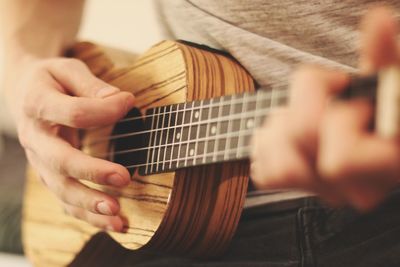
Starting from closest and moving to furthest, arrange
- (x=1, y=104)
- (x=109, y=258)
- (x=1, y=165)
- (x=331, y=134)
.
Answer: (x=331, y=134), (x=109, y=258), (x=1, y=165), (x=1, y=104)

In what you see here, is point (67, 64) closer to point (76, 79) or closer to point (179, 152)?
point (76, 79)

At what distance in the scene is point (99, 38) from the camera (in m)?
1.86

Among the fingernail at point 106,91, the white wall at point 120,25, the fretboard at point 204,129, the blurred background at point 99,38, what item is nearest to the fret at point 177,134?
the fretboard at point 204,129

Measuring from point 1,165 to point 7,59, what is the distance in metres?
0.67

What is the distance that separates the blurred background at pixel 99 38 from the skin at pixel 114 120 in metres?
0.48

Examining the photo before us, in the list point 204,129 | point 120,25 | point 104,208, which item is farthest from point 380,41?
point 120,25

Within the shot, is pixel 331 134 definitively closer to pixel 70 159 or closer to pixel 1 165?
pixel 70 159

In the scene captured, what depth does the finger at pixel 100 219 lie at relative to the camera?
0.74m

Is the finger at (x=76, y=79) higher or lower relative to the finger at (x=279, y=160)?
lower

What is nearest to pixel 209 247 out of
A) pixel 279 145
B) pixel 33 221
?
pixel 279 145

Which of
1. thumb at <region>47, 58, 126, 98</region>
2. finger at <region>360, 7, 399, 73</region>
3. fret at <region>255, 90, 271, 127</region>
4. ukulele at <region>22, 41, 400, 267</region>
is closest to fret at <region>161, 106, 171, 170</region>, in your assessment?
ukulele at <region>22, 41, 400, 267</region>

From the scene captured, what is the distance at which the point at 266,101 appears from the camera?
45cm

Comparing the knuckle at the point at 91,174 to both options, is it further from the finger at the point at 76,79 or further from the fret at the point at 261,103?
the fret at the point at 261,103

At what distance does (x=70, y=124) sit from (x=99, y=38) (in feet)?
3.99
